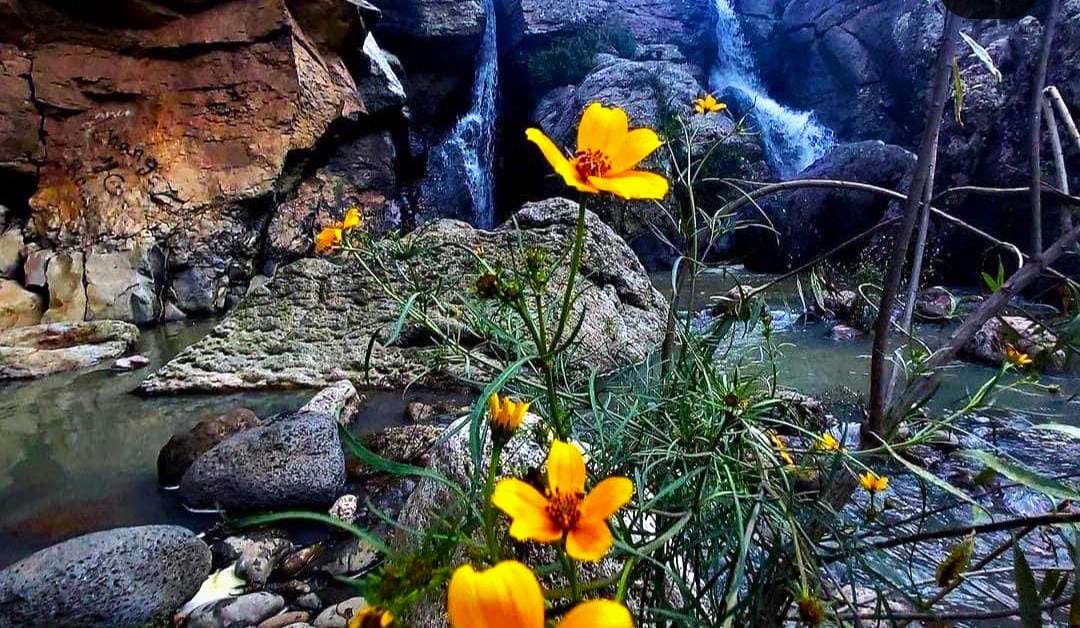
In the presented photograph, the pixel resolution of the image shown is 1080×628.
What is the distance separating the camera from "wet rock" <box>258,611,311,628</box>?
4.01 feet

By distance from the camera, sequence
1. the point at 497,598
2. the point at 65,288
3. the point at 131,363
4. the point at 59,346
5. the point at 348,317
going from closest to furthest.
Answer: the point at 497,598 < the point at 348,317 < the point at 131,363 < the point at 59,346 < the point at 65,288

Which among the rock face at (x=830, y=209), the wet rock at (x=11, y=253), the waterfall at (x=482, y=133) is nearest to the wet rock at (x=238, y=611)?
the wet rock at (x=11, y=253)

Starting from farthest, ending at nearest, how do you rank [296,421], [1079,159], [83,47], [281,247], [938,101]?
[281,247] < [83,47] < [1079,159] < [296,421] < [938,101]

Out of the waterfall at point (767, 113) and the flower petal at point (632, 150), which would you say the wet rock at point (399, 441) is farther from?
the waterfall at point (767, 113)

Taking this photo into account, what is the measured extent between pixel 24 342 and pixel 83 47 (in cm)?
291

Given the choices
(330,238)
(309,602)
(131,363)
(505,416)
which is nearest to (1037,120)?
(505,416)

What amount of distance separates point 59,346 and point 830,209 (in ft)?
22.9

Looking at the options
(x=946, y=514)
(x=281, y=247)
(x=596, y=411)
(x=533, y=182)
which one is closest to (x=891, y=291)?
(x=596, y=411)

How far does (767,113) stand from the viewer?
942cm

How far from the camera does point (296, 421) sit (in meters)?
1.90

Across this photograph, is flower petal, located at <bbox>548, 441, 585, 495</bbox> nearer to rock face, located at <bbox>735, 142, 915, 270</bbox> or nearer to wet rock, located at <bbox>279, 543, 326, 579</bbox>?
wet rock, located at <bbox>279, 543, 326, 579</bbox>

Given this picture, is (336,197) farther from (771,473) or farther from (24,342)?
(771,473)

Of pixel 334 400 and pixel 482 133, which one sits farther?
pixel 482 133

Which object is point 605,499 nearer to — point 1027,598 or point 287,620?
point 1027,598
